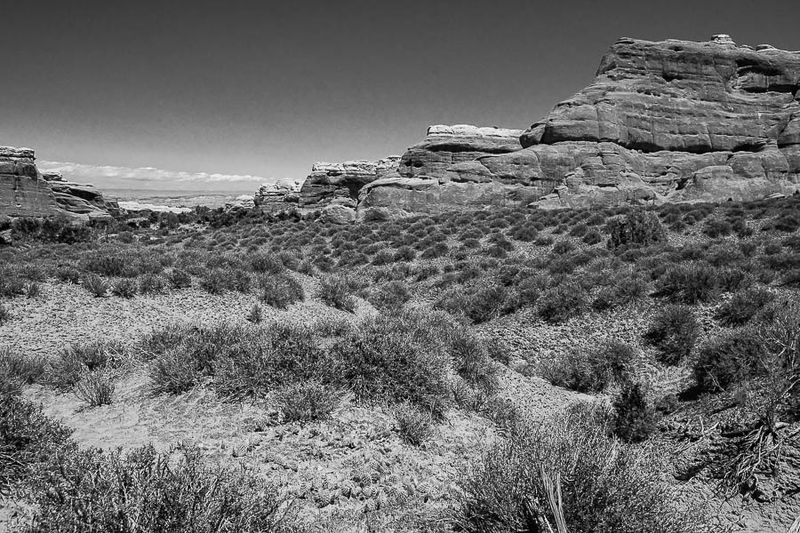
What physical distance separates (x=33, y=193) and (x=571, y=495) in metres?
76.6

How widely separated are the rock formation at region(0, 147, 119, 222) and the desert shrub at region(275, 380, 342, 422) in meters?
65.9

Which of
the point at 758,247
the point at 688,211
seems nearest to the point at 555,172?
the point at 688,211

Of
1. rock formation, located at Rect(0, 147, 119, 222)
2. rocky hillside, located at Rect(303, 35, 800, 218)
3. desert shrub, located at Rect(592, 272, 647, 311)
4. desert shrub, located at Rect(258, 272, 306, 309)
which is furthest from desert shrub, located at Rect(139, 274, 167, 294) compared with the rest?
rock formation, located at Rect(0, 147, 119, 222)

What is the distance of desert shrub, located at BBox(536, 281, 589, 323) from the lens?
1144 centimetres

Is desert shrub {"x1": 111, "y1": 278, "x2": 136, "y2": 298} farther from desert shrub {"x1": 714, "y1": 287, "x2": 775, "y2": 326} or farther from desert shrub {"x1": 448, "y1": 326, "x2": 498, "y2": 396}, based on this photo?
desert shrub {"x1": 714, "y1": 287, "x2": 775, "y2": 326}

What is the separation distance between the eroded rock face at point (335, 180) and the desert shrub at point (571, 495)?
170ft

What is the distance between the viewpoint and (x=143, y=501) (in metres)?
2.61

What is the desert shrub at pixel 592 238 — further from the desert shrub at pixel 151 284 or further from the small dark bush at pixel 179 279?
the desert shrub at pixel 151 284

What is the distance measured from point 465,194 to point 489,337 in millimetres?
30412

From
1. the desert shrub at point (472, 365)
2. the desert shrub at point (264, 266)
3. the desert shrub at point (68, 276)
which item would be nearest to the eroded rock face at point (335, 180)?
the desert shrub at point (264, 266)

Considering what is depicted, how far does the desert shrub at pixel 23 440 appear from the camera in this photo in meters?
3.48

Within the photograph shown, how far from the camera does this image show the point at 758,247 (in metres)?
14.4

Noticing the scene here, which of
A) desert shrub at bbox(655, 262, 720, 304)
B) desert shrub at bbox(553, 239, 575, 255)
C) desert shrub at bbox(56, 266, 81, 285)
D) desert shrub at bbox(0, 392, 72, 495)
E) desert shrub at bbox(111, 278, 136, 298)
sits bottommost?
desert shrub at bbox(0, 392, 72, 495)

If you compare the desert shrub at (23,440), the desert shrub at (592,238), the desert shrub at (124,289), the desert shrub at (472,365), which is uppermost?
the desert shrub at (592,238)
